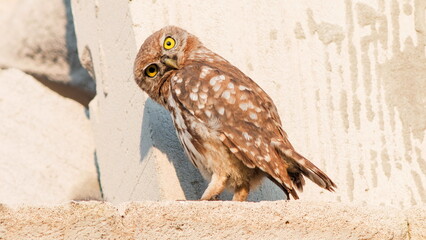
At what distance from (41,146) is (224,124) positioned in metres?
2.35

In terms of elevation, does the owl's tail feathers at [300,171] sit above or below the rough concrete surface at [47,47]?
above

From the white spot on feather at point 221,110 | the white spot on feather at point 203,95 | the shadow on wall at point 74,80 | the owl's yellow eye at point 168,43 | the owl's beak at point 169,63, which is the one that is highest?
the owl's yellow eye at point 168,43

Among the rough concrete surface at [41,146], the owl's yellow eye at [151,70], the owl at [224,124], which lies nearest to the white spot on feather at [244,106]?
the owl at [224,124]

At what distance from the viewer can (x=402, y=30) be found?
5.82 meters

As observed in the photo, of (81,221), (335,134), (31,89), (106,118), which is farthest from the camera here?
(31,89)

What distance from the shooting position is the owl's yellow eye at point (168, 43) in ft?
17.7

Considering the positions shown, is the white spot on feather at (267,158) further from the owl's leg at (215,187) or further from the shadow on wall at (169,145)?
the shadow on wall at (169,145)

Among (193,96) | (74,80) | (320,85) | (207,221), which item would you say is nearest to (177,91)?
(193,96)

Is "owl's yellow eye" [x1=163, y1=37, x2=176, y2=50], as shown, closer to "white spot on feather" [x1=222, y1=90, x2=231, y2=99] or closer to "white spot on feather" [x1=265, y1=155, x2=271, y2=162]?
"white spot on feather" [x1=222, y1=90, x2=231, y2=99]

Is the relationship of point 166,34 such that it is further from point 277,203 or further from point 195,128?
point 277,203

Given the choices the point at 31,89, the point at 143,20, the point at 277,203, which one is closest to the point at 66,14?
the point at 31,89

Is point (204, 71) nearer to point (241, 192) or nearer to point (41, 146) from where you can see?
point (241, 192)

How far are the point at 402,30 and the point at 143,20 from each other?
1.35 meters

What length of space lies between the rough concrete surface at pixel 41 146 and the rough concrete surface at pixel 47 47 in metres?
0.09
